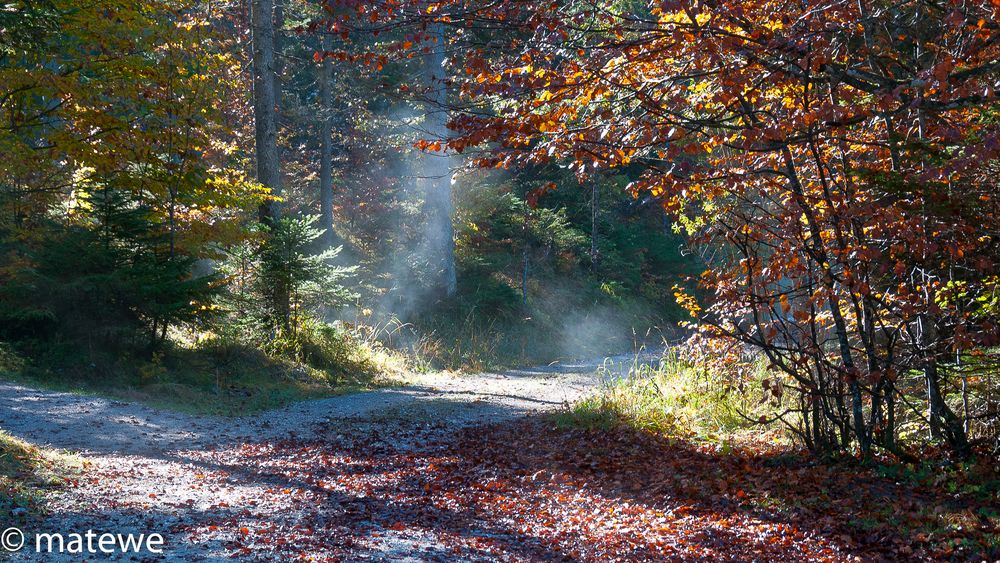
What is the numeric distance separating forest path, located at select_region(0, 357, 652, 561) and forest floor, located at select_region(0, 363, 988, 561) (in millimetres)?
25

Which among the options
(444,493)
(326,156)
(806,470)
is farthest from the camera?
(326,156)

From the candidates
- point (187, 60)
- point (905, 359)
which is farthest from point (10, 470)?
point (187, 60)

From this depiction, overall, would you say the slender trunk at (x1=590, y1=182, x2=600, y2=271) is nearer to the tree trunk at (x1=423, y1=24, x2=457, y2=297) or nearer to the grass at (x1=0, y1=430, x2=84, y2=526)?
the tree trunk at (x1=423, y1=24, x2=457, y2=297)

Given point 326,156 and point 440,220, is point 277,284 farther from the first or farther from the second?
point 326,156

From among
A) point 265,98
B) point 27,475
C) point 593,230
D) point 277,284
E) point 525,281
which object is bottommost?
point 27,475

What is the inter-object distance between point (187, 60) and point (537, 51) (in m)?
8.85

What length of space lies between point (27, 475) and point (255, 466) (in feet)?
6.83

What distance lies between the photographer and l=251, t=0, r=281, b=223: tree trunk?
16.0 metres

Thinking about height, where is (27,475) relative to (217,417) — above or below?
above

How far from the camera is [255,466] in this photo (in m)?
7.65

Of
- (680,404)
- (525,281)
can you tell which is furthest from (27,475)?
(525,281)

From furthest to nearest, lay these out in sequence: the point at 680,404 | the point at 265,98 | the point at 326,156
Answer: the point at 326,156 < the point at 265,98 < the point at 680,404

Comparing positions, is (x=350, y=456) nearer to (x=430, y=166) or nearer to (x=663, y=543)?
(x=663, y=543)

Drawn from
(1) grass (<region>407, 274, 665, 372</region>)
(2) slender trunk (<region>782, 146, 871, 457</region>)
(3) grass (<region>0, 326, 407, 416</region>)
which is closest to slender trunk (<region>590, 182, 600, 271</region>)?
(1) grass (<region>407, 274, 665, 372</region>)
